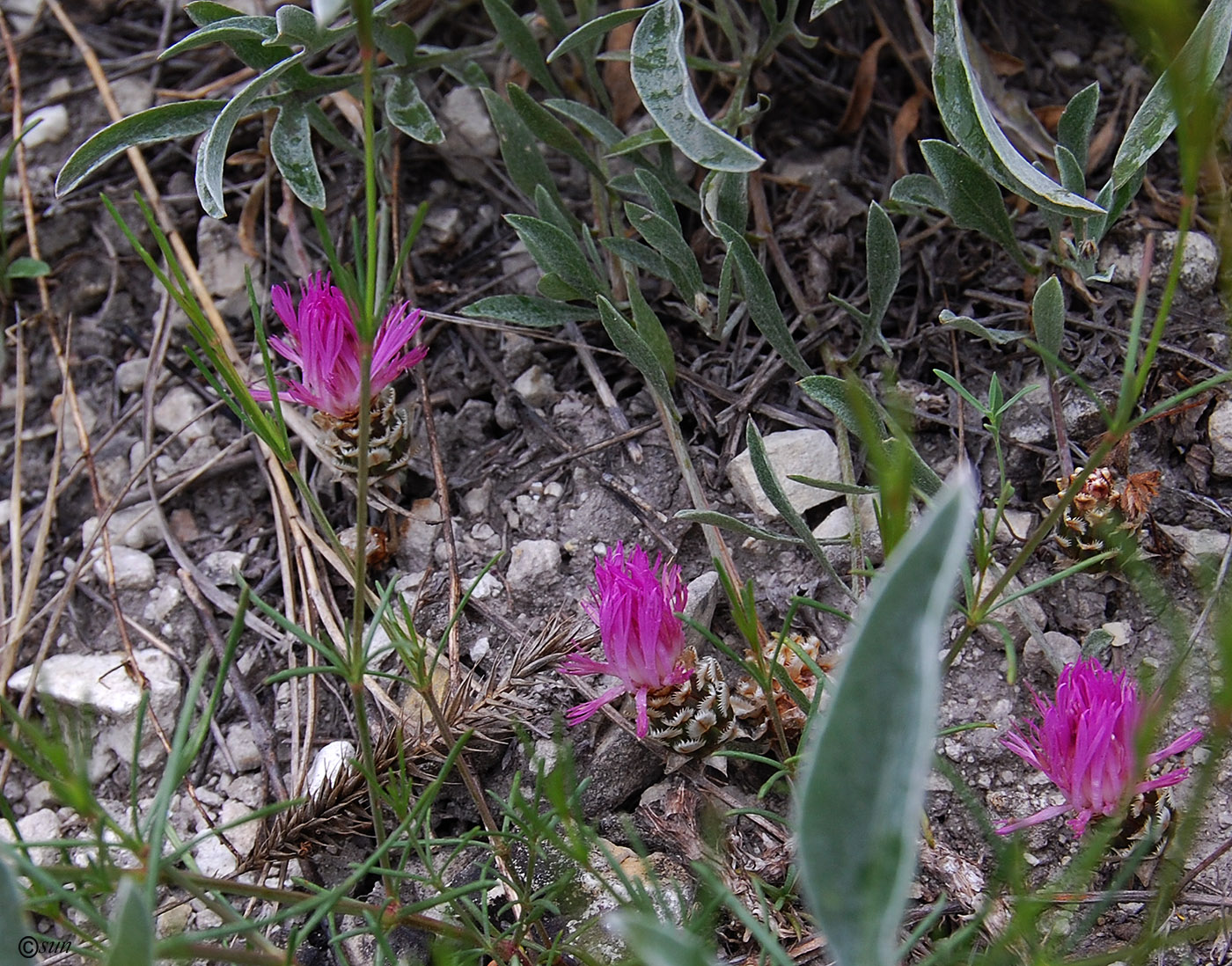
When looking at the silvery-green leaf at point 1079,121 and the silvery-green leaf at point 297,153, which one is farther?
the silvery-green leaf at point 297,153

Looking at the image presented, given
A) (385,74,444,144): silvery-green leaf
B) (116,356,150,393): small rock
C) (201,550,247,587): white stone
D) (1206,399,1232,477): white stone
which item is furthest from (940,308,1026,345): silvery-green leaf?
(116,356,150,393): small rock

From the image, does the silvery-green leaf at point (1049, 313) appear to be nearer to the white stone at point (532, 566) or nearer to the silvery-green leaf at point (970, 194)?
the silvery-green leaf at point (970, 194)

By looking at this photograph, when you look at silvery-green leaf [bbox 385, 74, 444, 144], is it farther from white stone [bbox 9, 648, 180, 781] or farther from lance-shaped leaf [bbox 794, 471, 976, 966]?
lance-shaped leaf [bbox 794, 471, 976, 966]

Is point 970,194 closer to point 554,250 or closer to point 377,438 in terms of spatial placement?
point 554,250

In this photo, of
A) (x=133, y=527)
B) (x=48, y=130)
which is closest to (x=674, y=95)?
(x=133, y=527)

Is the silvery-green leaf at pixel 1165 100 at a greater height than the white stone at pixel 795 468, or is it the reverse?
the silvery-green leaf at pixel 1165 100

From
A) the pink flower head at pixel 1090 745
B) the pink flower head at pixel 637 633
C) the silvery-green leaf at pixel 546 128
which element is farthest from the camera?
the silvery-green leaf at pixel 546 128

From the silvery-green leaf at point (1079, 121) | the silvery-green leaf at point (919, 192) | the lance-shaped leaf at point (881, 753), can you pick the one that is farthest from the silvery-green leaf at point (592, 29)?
the lance-shaped leaf at point (881, 753)
